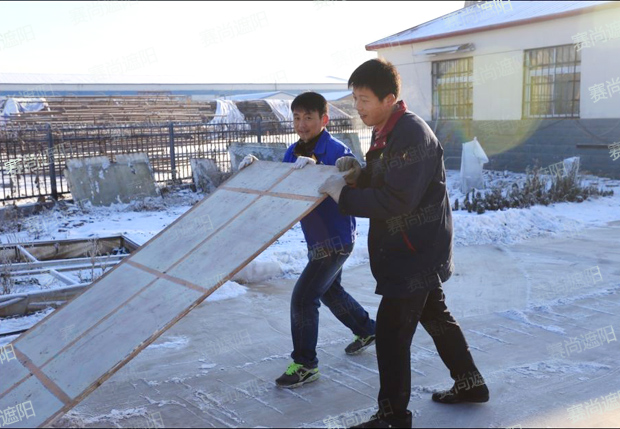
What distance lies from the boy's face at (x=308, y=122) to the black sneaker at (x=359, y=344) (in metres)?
1.53

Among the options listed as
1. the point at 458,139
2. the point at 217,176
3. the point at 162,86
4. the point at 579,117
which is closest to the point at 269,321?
the point at 217,176

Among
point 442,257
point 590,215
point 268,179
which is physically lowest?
point 590,215

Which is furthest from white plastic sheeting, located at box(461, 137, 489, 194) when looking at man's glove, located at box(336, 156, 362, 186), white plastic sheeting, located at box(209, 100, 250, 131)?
white plastic sheeting, located at box(209, 100, 250, 131)

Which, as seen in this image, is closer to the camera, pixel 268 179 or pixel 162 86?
pixel 268 179

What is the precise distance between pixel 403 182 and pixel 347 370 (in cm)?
171

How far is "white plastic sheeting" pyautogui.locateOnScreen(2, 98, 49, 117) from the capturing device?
24.5m

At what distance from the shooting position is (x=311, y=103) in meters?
3.83

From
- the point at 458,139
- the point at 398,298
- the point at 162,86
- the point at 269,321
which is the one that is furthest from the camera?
the point at 162,86

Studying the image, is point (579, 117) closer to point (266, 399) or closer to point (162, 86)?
point (266, 399)

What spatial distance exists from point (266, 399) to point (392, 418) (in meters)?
0.92

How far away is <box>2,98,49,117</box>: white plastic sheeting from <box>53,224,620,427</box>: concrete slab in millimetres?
22442

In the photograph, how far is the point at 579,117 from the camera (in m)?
14.0

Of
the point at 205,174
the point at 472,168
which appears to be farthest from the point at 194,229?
the point at 472,168

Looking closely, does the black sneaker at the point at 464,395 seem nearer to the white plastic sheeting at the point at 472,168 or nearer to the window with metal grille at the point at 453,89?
the white plastic sheeting at the point at 472,168
